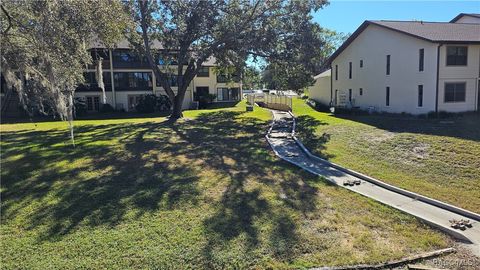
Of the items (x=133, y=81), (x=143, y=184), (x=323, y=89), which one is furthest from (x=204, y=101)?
(x=143, y=184)

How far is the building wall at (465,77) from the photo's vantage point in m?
21.4

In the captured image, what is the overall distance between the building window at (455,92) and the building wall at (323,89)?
584 inches

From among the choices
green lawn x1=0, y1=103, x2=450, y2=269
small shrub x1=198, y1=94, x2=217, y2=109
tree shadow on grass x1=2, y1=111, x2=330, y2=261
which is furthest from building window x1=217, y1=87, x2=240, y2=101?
green lawn x1=0, y1=103, x2=450, y2=269

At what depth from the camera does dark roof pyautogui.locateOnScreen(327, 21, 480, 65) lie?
21.1 m

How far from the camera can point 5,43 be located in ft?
29.7

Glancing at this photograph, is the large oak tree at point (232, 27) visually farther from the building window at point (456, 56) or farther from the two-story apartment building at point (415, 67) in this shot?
the building window at point (456, 56)

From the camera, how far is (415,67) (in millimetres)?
22594

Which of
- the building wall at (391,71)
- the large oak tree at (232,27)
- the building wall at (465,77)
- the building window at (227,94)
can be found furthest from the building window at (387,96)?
the building window at (227,94)

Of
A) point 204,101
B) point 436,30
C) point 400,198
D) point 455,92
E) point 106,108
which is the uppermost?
point 436,30

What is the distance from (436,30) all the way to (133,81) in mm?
27355

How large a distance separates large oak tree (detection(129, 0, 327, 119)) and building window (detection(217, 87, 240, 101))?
21.6m

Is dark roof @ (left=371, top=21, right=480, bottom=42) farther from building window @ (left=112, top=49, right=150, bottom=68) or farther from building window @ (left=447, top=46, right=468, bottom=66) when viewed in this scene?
building window @ (left=112, top=49, right=150, bottom=68)

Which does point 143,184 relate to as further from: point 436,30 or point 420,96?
point 436,30

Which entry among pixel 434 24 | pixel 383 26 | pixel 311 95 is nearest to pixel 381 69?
pixel 383 26
